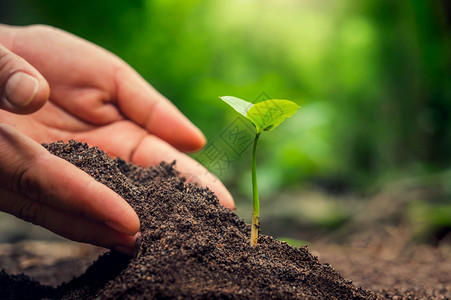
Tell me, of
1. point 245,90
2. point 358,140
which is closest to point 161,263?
point 245,90

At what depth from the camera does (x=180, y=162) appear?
6.03 feet

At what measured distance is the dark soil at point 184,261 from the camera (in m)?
1.09

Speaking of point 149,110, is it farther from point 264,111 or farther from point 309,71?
point 309,71

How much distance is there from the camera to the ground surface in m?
1.09

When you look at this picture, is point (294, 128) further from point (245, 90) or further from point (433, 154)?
point (433, 154)

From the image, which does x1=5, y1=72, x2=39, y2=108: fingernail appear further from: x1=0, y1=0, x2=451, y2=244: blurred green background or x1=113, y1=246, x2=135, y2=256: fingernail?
x1=0, y1=0, x2=451, y2=244: blurred green background

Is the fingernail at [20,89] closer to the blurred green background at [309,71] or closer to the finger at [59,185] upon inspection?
the finger at [59,185]

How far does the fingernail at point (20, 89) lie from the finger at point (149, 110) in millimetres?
997

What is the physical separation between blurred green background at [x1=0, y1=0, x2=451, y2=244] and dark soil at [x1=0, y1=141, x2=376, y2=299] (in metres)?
2.52

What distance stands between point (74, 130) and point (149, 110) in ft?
1.30

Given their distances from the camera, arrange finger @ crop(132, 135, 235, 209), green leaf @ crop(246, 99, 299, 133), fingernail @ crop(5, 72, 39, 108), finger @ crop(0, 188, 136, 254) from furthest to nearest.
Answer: finger @ crop(132, 135, 235, 209) < finger @ crop(0, 188, 136, 254) < green leaf @ crop(246, 99, 299, 133) < fingernail @ crop(5, 72, 39, 108)

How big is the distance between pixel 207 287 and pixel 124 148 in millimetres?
1047

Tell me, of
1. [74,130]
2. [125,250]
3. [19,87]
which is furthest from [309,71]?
[19,87]

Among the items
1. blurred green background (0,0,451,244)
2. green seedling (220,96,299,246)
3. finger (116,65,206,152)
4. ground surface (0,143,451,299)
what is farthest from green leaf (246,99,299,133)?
blurred green background (0,0,451,244)
